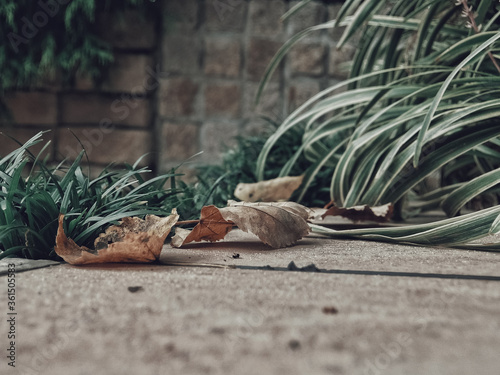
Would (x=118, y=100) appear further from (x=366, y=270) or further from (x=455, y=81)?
(x=366, y=270)

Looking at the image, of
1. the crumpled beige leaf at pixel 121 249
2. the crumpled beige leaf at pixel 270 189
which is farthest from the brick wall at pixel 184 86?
the crumpled beige leaf at pixel 121 249

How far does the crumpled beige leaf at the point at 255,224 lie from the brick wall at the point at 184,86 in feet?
6.00

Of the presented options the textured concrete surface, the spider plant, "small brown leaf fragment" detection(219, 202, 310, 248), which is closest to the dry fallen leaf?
the spider plant

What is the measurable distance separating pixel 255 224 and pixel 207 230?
0.11 meters

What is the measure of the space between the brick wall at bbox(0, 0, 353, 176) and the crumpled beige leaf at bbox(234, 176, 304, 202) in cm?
133

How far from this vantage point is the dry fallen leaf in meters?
1.20

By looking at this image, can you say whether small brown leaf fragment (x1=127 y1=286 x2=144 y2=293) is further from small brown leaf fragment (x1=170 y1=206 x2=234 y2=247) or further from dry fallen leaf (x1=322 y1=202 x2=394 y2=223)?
dry fallen leaf (x1=322 y1=202 x2=394 y2=223)

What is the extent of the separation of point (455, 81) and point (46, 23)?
2218mm

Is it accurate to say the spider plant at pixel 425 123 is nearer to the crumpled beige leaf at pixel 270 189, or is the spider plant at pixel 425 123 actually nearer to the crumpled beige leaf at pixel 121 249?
the crumpled beige leaf at pixel 270 189

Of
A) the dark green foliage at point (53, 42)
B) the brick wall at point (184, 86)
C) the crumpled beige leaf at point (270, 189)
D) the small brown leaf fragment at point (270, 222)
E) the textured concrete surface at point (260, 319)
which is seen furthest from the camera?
the brick wall at point (184, 86)

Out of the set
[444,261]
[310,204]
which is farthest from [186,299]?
[310,204]

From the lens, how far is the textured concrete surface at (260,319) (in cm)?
42

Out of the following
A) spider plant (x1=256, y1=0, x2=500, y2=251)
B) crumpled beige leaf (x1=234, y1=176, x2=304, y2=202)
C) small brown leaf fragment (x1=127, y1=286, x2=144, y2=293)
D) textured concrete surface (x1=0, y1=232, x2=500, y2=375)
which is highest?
spider plant (x1=256, y1=0, x2=500, y2=251)

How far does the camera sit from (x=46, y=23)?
2.62 meters
